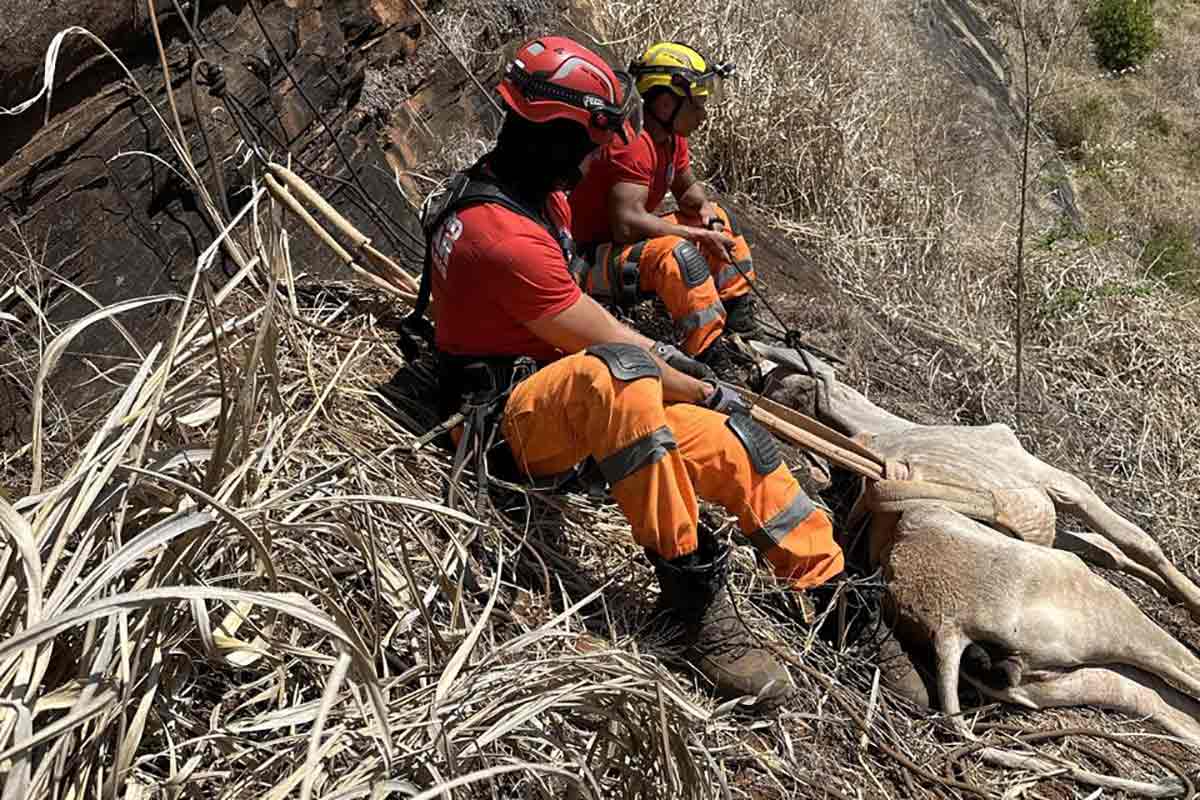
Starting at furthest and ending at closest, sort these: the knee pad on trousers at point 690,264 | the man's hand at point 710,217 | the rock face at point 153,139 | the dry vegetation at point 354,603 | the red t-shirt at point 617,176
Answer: the man's hand at point 710,217
the red t-shirt at point 617,176
the knee pad on trousers at point 690,264
the rock face at point 153,139
the dry vegetation at point 354,603

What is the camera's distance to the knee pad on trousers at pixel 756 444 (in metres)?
3.01

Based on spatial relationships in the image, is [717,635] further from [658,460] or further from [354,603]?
[354,603]

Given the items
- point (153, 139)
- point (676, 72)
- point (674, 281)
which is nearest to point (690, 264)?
point (674, 281)

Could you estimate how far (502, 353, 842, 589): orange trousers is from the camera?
2.77 metres

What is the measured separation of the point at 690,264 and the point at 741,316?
0.61 metres

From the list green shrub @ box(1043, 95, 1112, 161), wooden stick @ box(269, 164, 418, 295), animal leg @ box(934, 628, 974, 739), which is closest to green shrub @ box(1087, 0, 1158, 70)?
green shrub @ box(1043, 95, 1112, 161)

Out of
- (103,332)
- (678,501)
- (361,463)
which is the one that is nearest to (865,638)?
(678,501)

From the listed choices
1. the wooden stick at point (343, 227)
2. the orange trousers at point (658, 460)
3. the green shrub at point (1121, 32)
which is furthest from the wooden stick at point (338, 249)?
the green shrub at point (1121, 32)

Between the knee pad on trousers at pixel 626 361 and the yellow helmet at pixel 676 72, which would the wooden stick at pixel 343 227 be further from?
the yellow helmet at pixel 676 72

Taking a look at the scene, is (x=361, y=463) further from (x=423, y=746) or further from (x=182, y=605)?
(x=423, y=746)

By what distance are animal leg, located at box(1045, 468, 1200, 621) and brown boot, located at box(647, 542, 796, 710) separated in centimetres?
145

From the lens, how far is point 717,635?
295cm

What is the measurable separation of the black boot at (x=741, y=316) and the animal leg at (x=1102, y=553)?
1.69 metres

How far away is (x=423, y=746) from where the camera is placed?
79.3 inches
